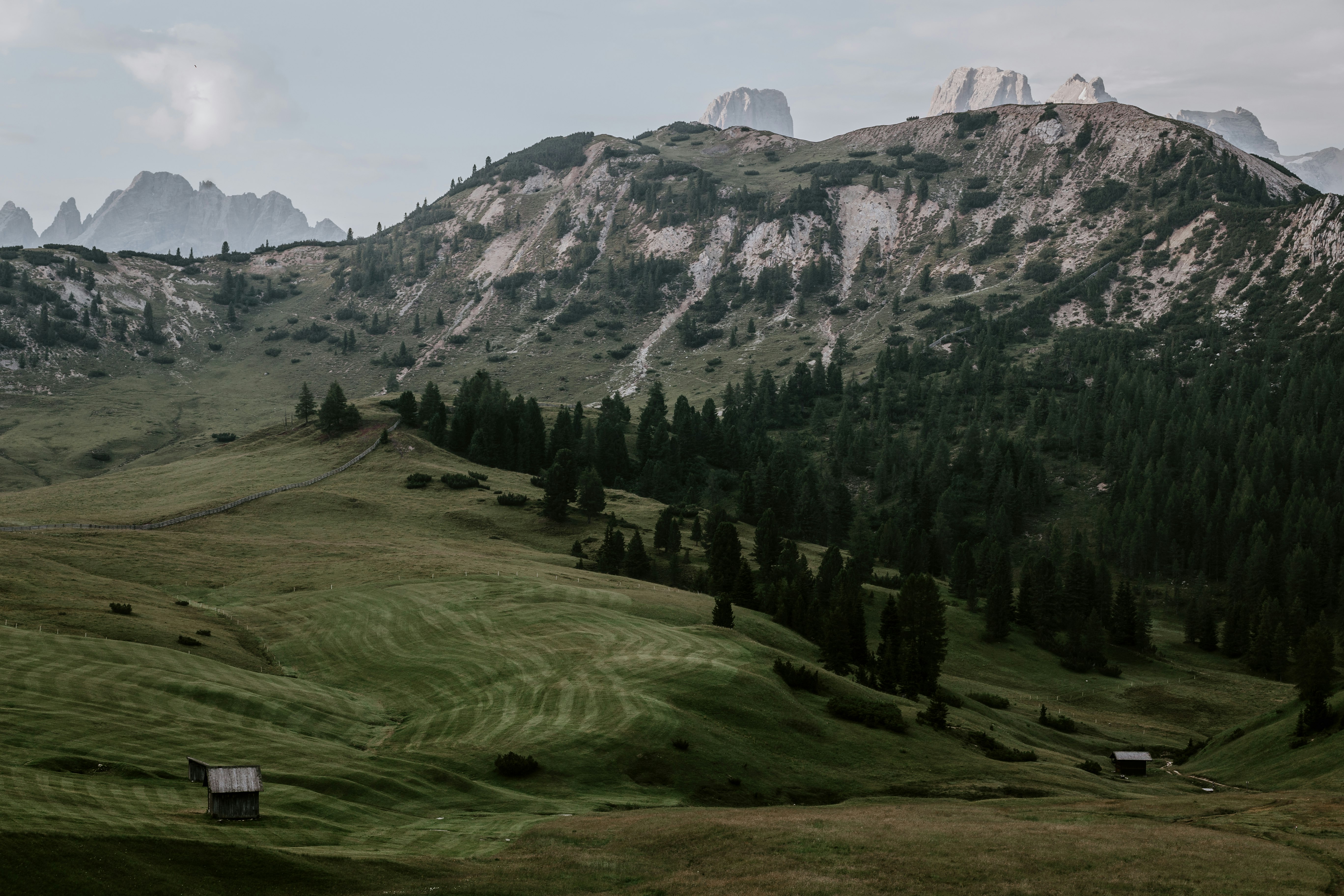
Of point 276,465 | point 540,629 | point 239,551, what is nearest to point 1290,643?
point 540,629

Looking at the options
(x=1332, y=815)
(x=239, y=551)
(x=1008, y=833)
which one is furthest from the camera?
(x=239, y=551)

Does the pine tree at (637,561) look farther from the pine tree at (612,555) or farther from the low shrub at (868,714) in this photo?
the low shrub at (868,714)

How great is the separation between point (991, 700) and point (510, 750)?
6648 centimetres

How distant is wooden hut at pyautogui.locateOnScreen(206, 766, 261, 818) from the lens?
1478 inches

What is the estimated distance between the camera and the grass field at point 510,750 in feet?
116

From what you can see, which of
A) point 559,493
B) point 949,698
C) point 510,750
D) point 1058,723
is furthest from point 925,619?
point 559,493

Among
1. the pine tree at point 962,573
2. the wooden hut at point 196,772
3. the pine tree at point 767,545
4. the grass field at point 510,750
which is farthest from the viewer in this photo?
the pine tree at point 962,573

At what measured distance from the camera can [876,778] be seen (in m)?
60.4

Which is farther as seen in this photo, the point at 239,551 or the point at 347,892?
the point at 239,551

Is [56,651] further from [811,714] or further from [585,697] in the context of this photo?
[811,714]

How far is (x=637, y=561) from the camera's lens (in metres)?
137

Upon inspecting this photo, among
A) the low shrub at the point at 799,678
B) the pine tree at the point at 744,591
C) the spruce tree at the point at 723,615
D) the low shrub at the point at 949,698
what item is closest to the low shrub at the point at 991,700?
the low shrub at the point at 949,698

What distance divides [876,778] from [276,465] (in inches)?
5988

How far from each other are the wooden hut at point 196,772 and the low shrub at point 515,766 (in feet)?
55.2
